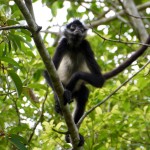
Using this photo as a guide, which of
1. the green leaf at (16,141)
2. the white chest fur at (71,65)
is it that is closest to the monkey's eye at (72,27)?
the white chest fur at (71,65)

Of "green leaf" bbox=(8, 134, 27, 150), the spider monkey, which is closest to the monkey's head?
the spider monkey

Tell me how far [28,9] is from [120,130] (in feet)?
6.55

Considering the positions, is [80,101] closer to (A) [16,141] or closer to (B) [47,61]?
(B) [47,61]

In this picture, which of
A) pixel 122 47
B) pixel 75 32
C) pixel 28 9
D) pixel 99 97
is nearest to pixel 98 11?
pixel 122 47

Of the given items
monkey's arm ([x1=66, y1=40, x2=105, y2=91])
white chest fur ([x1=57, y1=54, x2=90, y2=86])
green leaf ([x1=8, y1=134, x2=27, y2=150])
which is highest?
white chest fur ([x1=57, y1=54, x2=90, y2=86])

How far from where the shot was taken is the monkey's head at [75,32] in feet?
16.9

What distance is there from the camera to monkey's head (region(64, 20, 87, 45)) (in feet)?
16.9

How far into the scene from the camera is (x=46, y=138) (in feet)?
12.0

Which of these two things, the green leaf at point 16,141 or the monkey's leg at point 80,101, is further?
the monkey's leg at point 80,101

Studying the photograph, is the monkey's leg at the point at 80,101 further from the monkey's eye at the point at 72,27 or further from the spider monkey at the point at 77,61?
the monkey's eye at the point at 72,27

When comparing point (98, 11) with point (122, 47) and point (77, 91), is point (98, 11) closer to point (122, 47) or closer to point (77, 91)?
point (122, 47)

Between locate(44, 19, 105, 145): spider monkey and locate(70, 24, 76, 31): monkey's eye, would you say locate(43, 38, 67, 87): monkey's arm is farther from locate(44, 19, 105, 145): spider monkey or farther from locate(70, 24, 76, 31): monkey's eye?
locate(70, 24, 76, 31): monkey's eye

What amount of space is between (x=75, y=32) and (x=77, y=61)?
1.32 ft

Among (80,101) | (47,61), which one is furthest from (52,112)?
(47,61)
